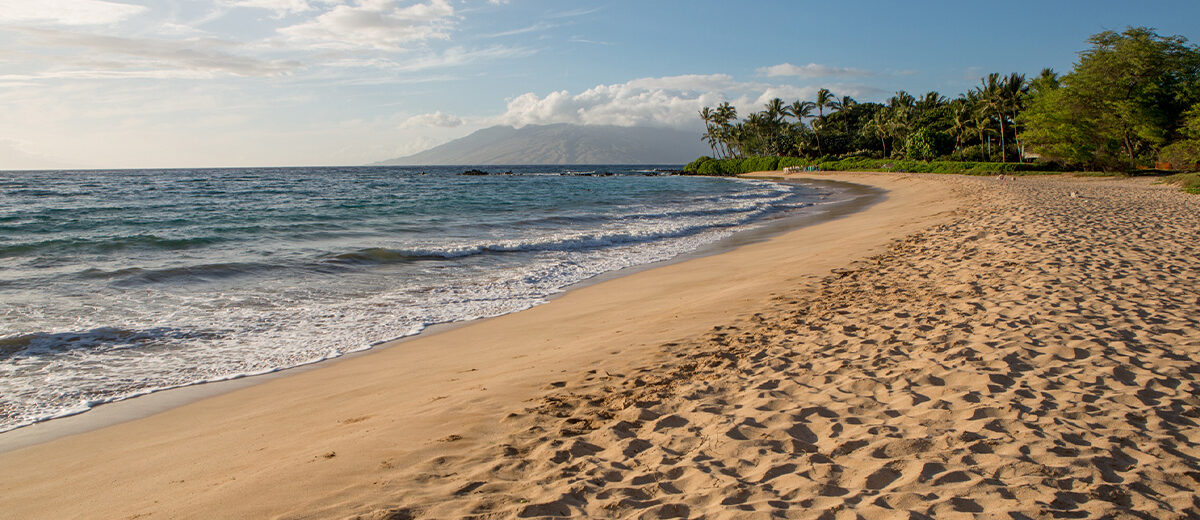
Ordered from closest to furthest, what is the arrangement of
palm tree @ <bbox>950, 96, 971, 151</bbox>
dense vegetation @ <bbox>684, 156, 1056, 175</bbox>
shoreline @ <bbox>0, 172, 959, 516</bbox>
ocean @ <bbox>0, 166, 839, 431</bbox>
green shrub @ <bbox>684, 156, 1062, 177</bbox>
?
shoreline @ <bbox>0, 172, 959, 516</bbox>, ocean @ <bbox>0, 166, 839, 431</bbox>, green shrub @ <bbox>684, 156, 1062, 177</bbox>, dense vegetation @ <bbox>684, 156, 1056, 175</bbox>, palm tree @ <bbox>950, 96, 971, 151</bbox>

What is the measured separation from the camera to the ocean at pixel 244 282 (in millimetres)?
6848

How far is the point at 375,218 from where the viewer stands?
24969mm

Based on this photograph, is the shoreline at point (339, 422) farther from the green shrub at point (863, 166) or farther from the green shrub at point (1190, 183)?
the green shrub at point (863, 166)

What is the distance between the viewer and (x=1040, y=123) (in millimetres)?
46156

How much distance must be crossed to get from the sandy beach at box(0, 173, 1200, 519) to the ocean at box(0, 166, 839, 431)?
4.24ft

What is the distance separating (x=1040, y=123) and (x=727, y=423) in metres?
54.2

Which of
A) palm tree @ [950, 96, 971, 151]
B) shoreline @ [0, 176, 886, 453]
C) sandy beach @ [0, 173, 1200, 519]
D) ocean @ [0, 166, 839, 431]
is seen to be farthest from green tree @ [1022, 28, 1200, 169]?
shoreline @ [0, 176, 886, 453]

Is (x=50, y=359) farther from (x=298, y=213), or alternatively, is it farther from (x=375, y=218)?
(x=298, y=213)

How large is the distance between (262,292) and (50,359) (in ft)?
12.4


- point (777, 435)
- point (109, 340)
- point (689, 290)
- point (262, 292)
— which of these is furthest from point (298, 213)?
point (777, 435)

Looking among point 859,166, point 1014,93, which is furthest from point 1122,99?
point 859,166

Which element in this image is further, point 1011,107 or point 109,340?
point 1011,107

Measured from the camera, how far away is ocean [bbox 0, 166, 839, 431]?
6.85 m

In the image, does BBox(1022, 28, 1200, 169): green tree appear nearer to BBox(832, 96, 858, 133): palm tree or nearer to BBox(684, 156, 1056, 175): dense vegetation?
BBox(684, 156, 1056, 175): dense vegetation
